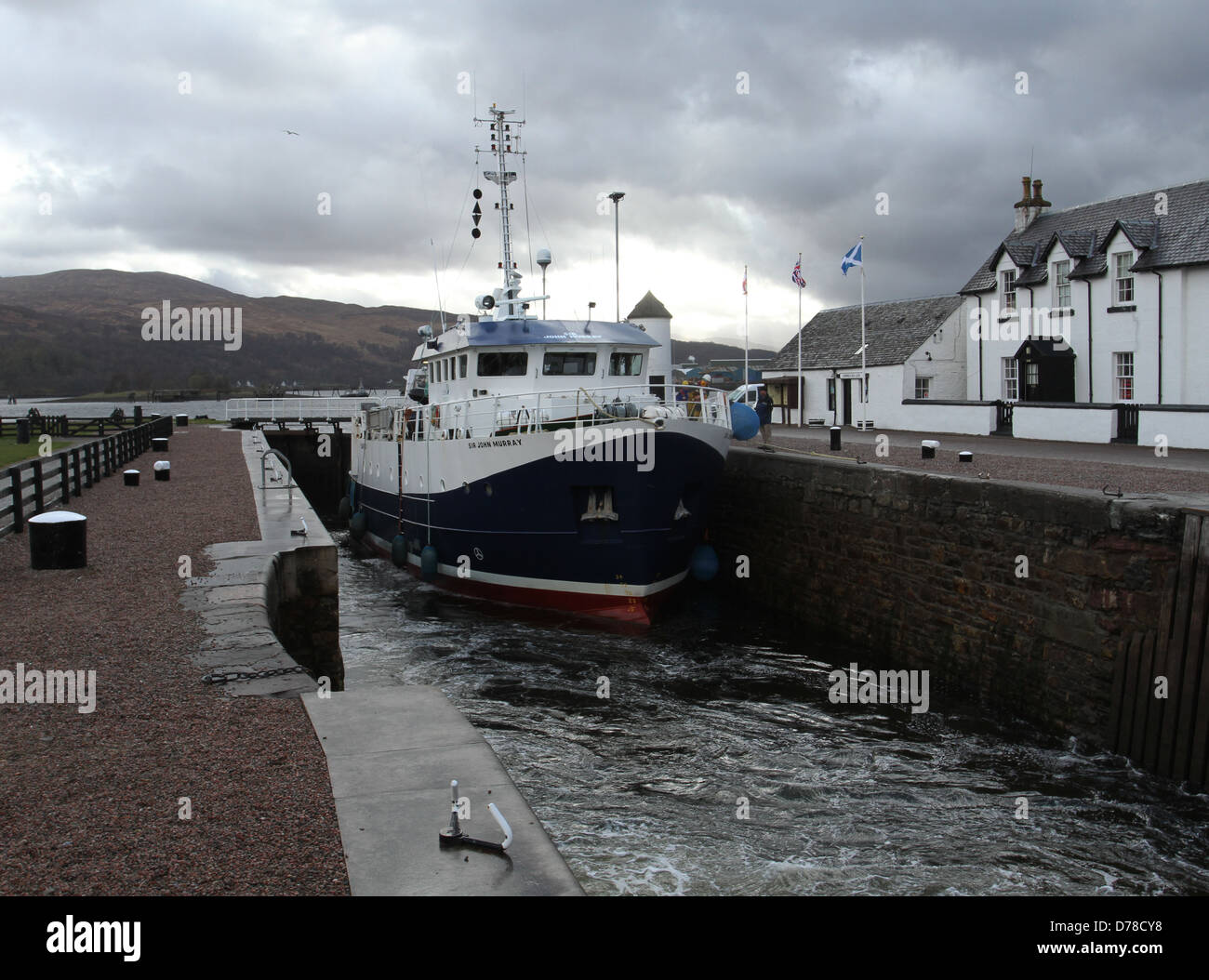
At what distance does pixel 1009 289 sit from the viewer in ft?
110

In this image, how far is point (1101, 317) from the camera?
29312 millimetres

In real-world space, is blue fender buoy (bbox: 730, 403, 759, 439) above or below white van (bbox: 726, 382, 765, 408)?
below

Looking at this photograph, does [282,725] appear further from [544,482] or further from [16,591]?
[544,482]

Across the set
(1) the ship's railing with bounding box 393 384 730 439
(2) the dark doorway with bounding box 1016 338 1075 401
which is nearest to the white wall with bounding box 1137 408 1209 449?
(2) the dark doorway with bounding box 1016 338 1075 401

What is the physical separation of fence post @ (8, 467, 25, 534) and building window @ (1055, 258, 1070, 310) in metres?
28.9

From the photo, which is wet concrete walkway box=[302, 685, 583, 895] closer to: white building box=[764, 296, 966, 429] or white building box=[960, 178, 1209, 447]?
white building box=[960, 178, 1209, 447]

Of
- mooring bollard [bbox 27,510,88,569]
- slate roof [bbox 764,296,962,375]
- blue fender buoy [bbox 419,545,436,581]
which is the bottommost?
blue fender buoy [bbox 419,545,436,581]

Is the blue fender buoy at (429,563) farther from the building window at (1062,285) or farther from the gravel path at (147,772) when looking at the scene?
the building window at (1062,285)

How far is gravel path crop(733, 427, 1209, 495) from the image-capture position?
14430mm

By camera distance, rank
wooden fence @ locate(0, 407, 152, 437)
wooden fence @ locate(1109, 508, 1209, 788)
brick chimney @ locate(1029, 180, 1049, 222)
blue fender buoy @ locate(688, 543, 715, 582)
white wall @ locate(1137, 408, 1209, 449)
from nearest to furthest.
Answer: wooden fence @ locate(1109, 508, 1209, 788) < blue fender buoy @ locate(688, 543, 715, 582) < white wall @ locate(1137, 408, 1209, 449) < brick chimney @ locate(1029, 180, 1049, 222) < wooden fence @ locate(0, 407, 152, 437)

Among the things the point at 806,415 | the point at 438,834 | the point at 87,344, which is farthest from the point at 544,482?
the point at 87,344

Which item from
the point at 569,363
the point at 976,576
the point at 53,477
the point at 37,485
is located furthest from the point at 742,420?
the point at 53,477

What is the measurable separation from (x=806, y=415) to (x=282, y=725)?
37067 millimetres

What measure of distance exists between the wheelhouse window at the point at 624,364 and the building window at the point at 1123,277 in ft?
55.0
